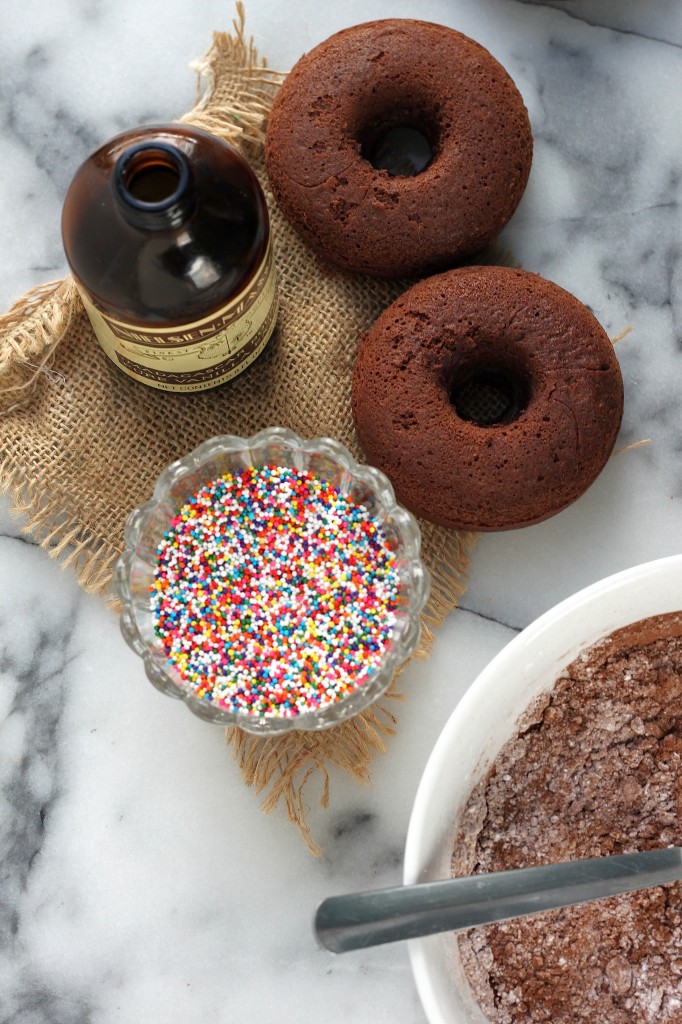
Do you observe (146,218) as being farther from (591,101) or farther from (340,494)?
(591,101)

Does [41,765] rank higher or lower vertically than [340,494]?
lower

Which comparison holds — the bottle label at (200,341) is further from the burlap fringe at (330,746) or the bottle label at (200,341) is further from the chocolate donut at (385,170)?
the burlap fringe at (330,746)

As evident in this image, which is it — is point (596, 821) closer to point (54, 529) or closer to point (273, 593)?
point (273, 593)

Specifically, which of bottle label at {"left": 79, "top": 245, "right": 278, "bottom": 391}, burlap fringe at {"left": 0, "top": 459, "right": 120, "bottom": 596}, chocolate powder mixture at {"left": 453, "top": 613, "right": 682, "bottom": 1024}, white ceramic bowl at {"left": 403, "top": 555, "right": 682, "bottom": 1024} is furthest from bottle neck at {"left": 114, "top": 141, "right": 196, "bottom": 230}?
chocolate powder mixture at {"left": 453, "top": 613, "right": 682, "bottom": 1024}

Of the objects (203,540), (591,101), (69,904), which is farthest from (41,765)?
(591,101)

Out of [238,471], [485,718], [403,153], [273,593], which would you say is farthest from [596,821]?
[403,153]

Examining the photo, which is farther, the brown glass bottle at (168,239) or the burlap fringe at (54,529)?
the burlap fringe at (54,529)

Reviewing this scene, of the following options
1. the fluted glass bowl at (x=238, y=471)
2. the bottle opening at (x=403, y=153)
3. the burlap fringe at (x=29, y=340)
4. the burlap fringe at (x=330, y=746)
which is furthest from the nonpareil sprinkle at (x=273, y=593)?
the bottle opening at (x=403, y=153)
